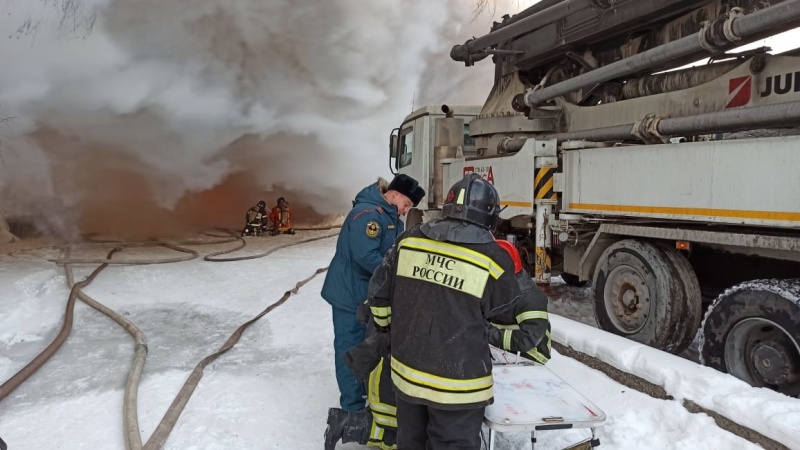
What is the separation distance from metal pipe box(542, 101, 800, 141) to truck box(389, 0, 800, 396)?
0.04 feet

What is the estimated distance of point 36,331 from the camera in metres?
5.39

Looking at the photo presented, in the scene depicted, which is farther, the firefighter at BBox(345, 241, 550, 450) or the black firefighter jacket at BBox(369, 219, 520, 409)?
the firefighter at BBox(345, 241, 550, 450)

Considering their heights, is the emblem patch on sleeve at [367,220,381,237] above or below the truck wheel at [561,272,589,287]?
above

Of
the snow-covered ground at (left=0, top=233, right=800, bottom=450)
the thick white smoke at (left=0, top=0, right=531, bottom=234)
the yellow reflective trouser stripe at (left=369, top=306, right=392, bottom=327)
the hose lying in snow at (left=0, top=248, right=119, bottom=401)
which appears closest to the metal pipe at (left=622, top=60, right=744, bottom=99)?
the snow-covered ground at (left=0, top=233, right=800, bottom=450)

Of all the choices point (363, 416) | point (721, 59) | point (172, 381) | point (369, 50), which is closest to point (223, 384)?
point (172, 381)

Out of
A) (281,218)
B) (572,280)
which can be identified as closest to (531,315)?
(572,280)

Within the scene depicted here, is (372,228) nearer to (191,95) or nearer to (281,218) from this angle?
(191,95)

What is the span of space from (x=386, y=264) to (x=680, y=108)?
11.6 ft

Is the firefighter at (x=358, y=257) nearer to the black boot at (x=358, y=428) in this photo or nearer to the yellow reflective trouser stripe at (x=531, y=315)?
the black boot at (x=358, y=428)

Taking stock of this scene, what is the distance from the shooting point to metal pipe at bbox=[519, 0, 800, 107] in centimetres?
358

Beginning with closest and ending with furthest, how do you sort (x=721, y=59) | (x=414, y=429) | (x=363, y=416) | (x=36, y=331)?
(x=414, y=429), (x=363, y=416), (x=721, y=59), (x=36, y=331)

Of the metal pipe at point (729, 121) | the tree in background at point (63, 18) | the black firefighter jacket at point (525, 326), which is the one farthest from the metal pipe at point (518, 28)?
the tree in background at point (63, 18)

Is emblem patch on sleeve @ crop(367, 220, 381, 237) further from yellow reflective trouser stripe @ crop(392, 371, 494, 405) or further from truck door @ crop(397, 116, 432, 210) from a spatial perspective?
truck door @ crop(397, 116, 432, 210)

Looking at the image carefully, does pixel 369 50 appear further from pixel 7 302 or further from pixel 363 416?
pixel 363 416
